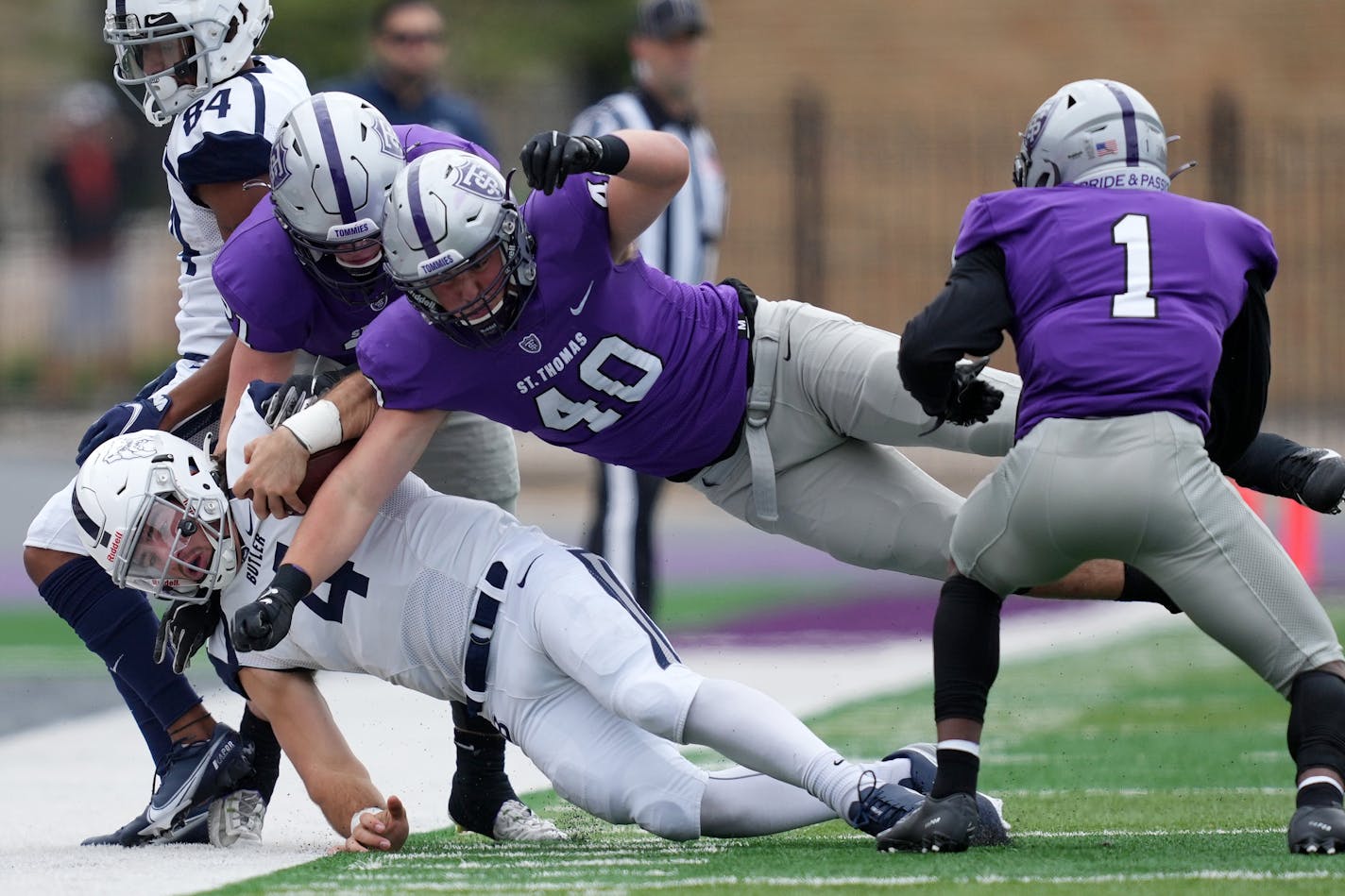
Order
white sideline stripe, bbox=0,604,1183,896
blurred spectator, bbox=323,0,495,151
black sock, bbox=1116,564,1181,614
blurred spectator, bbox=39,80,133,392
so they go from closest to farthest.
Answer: white sideline stripe, bbox=0,604,1183,896 → black sock, bbox=1116,564,1181,614 → blurred spectator, bbox=323,0,495,151 → blurred spectator, bbox=39,80,133,392

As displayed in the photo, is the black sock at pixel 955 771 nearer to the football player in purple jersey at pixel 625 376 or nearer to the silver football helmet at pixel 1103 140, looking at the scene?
the football player in purple jersey at pixel 625 376

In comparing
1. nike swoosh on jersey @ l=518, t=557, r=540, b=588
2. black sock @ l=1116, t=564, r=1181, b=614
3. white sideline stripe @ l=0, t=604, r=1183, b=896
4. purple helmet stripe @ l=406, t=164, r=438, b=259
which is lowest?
white sideline stripe @ l=0, t=604, r=1183, b=896

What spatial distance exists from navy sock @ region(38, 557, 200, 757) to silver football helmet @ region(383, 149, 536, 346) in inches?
43.6

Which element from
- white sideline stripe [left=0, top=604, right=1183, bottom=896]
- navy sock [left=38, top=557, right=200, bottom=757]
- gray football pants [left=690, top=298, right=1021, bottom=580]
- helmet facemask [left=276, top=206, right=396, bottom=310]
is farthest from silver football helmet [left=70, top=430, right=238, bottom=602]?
gray football pants [left=690, top=298, right=1021, bottom=580]

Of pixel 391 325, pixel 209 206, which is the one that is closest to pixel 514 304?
pixel 391 325

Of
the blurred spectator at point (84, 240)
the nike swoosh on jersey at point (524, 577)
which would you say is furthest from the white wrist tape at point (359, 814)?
the blurred spectator at point (84, 240)

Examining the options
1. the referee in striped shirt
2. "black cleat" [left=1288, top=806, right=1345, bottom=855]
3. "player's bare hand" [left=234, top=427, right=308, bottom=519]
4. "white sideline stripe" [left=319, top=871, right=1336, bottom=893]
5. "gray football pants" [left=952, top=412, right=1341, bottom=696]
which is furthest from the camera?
the referee in striped shirt

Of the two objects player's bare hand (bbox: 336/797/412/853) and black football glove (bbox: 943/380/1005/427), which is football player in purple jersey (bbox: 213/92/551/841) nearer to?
player's bare hand (bbox: 336/797/412/853)

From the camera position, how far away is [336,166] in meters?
4.39

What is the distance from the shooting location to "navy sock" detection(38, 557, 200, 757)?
480cm

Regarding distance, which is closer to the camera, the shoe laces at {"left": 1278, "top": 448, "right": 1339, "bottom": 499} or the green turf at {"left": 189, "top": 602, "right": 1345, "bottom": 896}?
the green turf at {"left": 189, "top": 602, "right": 1345, "bottom": 896}

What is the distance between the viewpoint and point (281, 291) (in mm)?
4566

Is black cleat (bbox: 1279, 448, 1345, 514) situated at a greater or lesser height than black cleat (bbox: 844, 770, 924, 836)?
greater

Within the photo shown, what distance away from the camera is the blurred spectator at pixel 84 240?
50.7 ft
